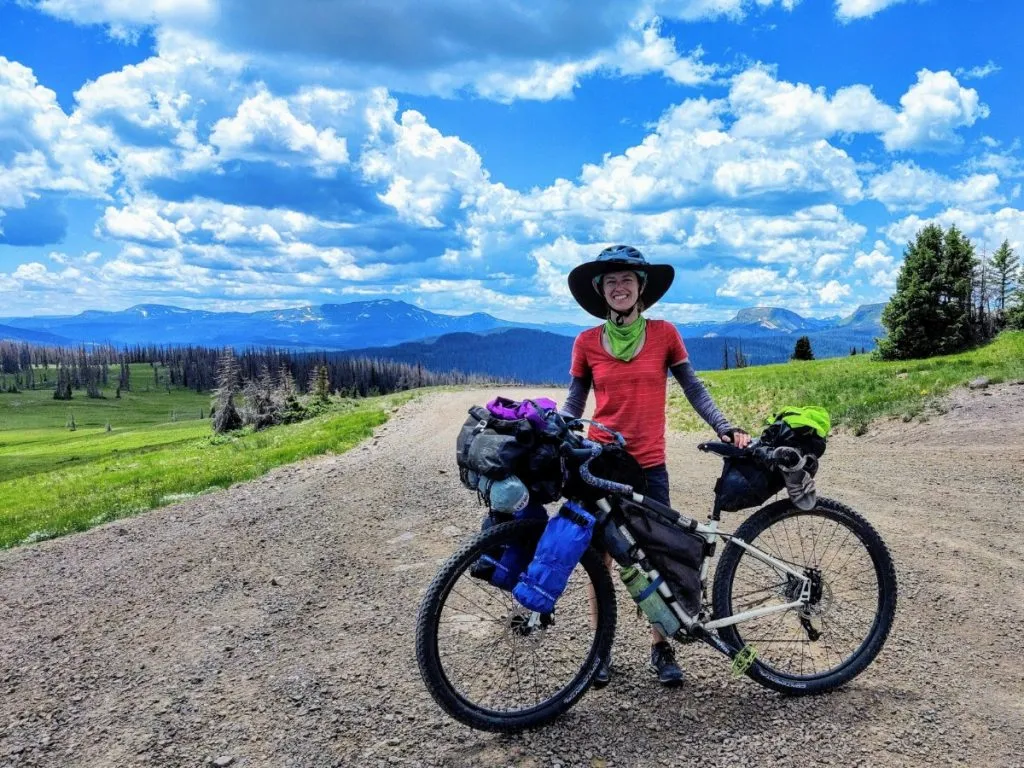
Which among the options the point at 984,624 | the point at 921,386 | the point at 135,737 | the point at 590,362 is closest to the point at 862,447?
the point at 921,386

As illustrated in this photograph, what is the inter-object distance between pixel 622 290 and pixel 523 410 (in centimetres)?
125

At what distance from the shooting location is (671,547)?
13.6 feet

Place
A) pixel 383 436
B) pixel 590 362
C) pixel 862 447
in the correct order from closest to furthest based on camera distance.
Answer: pixel 590 362 → pixel 862 447 → pixel 383 436

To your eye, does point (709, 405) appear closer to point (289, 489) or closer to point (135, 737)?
point (135, 737)

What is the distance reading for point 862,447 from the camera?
14.1 m

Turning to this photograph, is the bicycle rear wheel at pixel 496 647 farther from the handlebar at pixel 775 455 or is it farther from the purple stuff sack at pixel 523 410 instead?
the handlebar at pixel 775 455

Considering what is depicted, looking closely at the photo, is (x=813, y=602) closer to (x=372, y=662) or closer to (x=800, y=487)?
(x=800, y=487)

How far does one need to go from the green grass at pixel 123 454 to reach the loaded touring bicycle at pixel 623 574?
10755 millimetres

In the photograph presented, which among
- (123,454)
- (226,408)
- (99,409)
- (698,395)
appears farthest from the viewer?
(99,409)

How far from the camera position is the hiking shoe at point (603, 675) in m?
4.28

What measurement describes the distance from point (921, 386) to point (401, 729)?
19.5m

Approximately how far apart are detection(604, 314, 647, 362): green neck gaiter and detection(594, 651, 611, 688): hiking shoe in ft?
6.86

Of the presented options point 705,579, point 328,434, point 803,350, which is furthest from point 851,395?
point 803,350

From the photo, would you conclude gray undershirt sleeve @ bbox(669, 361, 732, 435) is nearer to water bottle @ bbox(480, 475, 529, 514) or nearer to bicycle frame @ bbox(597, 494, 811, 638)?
bicycle frame @ bbox(597, 494, 811, 638)
